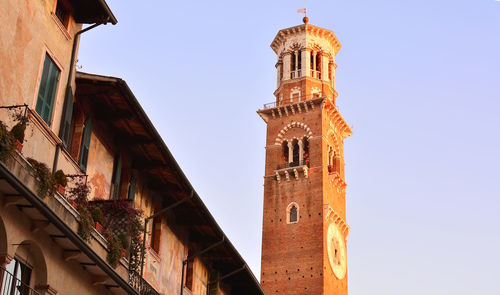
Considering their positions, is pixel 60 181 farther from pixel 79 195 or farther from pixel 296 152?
pixel 296 152

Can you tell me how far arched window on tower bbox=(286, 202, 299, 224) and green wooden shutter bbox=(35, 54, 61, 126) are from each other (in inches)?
1599

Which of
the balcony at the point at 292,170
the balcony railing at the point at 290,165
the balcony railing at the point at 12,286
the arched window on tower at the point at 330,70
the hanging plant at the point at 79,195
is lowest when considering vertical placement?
the balcony railing at the point at 12,286

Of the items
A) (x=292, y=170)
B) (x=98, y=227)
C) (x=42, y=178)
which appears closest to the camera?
(x=42, y=178)

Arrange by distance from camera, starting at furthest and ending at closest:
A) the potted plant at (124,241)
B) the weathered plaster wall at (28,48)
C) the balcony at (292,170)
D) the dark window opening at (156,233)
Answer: the balcony at (292,170)
the dark window opening at (156,233)
the potted plant at (124,241)
the weathered plaster wall at (28,48)

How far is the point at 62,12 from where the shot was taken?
14.2 metres

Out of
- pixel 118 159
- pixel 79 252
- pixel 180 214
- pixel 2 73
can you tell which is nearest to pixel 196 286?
pixel 180 214

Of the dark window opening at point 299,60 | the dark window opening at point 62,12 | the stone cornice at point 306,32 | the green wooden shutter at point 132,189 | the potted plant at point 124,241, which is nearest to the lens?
the dark window opening at point 62,12

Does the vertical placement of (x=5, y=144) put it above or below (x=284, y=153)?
below

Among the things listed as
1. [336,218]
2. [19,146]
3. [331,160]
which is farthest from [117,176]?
[331,160]

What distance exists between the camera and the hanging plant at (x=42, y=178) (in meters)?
11.2

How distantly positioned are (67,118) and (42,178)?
259 cm

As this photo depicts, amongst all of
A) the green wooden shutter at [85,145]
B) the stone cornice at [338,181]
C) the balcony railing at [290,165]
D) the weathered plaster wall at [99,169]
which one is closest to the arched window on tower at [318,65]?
the balcony railing at [290,165]

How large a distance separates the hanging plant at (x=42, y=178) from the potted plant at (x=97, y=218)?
6.53 ft

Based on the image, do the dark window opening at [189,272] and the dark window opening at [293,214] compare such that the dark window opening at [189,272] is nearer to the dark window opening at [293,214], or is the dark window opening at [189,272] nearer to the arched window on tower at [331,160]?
the dark window opening at [293,214]
